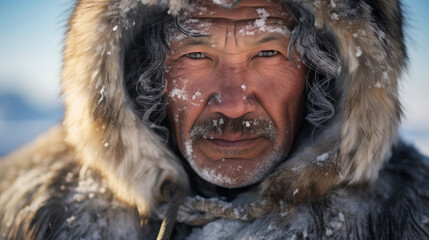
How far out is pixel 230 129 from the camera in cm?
122

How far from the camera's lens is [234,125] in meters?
1.21

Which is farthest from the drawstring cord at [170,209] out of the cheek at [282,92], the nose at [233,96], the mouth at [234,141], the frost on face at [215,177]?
the cheek at [282,92]

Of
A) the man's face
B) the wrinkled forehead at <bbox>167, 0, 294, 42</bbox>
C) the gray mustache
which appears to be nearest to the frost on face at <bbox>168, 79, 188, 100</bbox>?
the man's face

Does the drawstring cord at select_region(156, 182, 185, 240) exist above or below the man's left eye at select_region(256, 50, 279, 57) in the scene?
below

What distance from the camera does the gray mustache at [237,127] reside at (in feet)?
3.97

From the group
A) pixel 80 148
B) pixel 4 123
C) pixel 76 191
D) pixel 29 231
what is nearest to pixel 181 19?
pixel 80 148

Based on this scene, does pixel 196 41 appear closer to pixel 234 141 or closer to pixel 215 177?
pixel 234 141

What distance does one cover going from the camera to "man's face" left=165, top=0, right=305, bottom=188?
1.15 m

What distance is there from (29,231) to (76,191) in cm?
20

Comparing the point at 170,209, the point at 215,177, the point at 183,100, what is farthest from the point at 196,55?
the point at 170,209

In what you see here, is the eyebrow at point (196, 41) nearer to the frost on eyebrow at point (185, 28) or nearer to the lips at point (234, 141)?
the frost on eyebrow at point (185, 28)

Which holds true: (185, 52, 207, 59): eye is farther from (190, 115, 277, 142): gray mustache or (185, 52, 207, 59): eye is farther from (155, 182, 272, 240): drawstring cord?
(155, 182, 272, 240): drawstring cord

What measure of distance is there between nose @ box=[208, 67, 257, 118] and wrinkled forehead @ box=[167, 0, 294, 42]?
0.46ft

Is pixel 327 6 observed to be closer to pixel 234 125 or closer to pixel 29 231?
pixel 234 125
